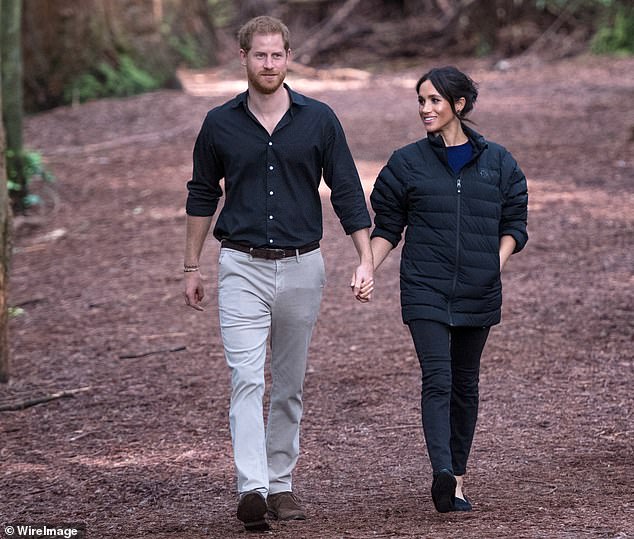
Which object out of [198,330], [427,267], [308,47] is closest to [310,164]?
[427,267]

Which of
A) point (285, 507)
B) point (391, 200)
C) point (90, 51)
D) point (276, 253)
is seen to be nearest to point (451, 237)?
point (391, 200)

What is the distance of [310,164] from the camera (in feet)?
16.4

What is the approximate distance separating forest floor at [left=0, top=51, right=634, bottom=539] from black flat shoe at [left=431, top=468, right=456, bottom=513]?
8 centimetres

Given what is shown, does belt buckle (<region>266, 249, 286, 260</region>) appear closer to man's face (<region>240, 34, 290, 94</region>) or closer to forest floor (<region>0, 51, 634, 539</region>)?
man's face (<region>240, 34, 290, 94</region>)

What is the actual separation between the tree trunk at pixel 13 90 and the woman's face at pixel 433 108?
29.1ft

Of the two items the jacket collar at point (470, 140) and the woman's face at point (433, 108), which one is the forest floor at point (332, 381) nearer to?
the jacket collar at point (470, 140)

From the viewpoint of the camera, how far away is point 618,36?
83.4ft

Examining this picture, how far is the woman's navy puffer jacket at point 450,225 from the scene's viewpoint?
16.2ft

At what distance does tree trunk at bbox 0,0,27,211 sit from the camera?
1284 centimetres

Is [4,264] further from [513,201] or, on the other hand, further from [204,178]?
[513,201]

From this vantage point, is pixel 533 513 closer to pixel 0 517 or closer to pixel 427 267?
pixel 427 267

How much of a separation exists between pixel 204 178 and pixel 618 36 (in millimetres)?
22132

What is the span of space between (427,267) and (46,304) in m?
6.35

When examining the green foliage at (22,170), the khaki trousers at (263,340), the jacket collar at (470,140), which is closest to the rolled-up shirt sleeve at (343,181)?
the khaki trousers at (263,340)
